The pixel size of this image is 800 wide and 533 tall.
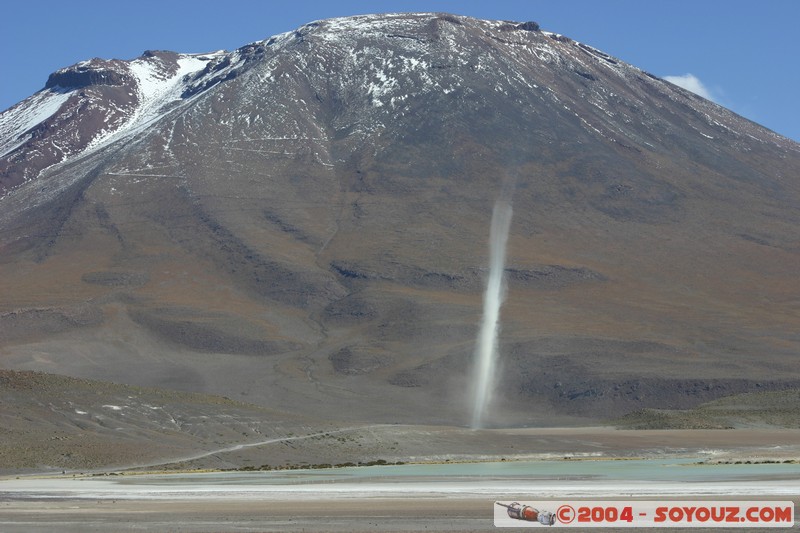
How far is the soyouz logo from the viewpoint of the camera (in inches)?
1230

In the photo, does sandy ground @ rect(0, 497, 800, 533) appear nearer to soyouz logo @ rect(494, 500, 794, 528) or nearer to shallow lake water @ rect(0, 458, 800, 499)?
soyouz logo @ rect(494, 500, 794, 528)

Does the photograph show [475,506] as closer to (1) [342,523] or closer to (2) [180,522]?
(1) [342,523]

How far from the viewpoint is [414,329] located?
146500 millimetres

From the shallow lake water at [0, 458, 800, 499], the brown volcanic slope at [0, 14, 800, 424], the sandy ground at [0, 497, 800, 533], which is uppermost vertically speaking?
the brown volcanic slope at [0, 14, 800, 424]

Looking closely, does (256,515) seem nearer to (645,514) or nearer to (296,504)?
(296,504)

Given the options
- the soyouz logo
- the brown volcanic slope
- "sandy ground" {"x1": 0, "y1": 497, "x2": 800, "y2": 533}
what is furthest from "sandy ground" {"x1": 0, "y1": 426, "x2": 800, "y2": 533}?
the brown volcanic slope

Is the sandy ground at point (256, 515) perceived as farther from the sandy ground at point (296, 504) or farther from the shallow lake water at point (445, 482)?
the shallow lake water at point (445, 482)

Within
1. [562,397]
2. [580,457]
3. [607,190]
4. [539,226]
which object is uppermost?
[607,190]

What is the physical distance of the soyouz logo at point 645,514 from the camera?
31.2m

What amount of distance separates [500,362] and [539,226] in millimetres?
51987

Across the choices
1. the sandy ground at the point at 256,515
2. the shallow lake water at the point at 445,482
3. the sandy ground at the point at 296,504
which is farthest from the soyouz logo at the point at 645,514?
the shallow lake water at the point at 445,482

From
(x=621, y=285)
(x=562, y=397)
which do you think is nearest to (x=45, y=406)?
(x=562, y=397)

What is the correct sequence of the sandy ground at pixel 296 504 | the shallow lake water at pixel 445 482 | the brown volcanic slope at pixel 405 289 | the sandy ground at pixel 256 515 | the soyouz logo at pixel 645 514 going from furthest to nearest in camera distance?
the brown volcanic slope at pixel 405 289 < the shallow lake water at pixel 445 482 < the sandy ground at pixel 296 504 < the sandy ground at pixel 256 515 < the soyouz logo at pixel 645 514

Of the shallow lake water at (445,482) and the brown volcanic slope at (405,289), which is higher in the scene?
the brown volcanic slope at (405,289)
